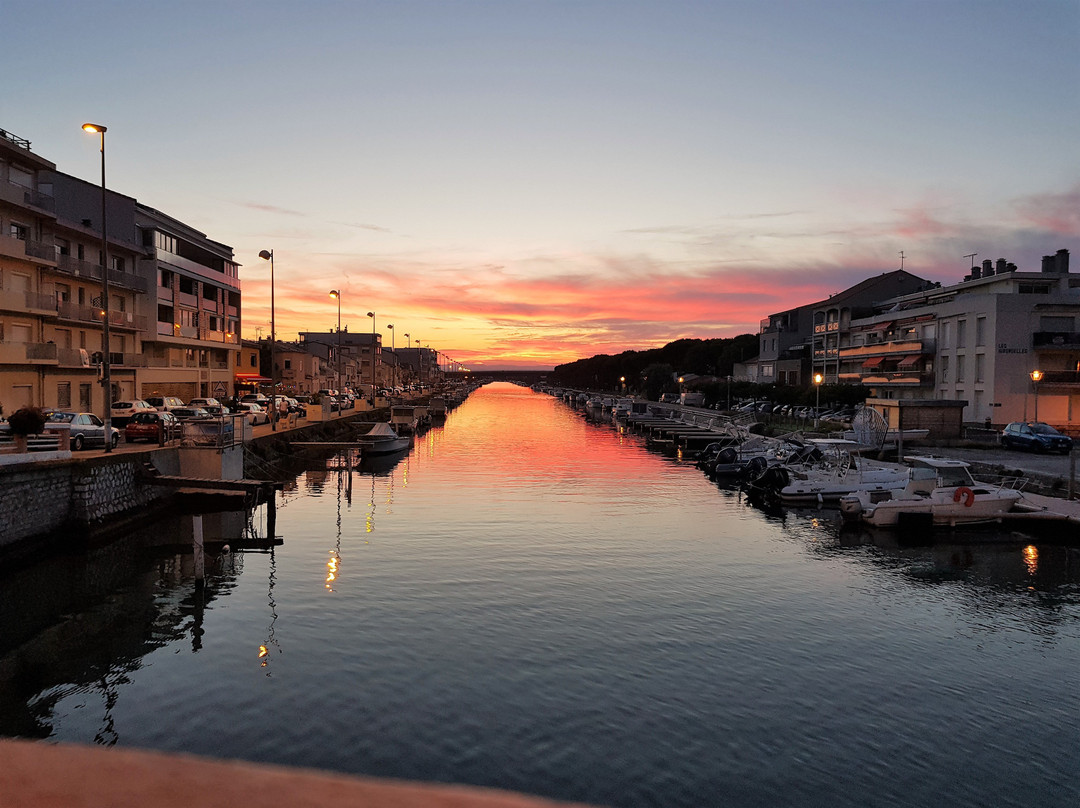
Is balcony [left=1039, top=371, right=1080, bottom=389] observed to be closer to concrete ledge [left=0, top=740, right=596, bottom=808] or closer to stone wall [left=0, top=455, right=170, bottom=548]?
stone wall [left=0, top=455, right=170, bottom=548]

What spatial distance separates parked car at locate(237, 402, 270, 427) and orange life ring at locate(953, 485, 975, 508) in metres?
50.1

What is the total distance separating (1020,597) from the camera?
78.6ft

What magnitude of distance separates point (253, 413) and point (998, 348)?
65.0m

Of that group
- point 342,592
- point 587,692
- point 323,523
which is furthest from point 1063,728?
point 323,523

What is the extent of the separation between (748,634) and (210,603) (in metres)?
15.8

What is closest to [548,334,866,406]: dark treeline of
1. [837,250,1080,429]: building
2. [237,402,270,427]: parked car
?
[837,250,1080,429]: building

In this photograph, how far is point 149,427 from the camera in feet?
123

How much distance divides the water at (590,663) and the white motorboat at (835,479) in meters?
8.85

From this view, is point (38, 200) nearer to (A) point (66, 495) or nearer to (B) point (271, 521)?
(A) point (66, 495)

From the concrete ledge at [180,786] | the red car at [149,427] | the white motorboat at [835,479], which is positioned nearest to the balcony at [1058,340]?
the white motorboat at [835,479]

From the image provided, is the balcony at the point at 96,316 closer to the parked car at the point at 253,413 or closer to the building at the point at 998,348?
the parked car at the point at 253,413

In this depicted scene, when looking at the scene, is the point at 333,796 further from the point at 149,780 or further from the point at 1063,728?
the point at 1063,728

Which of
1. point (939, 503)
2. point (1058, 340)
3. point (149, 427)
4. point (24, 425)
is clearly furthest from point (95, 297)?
point (1058, 340)

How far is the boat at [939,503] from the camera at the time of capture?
111 feet
